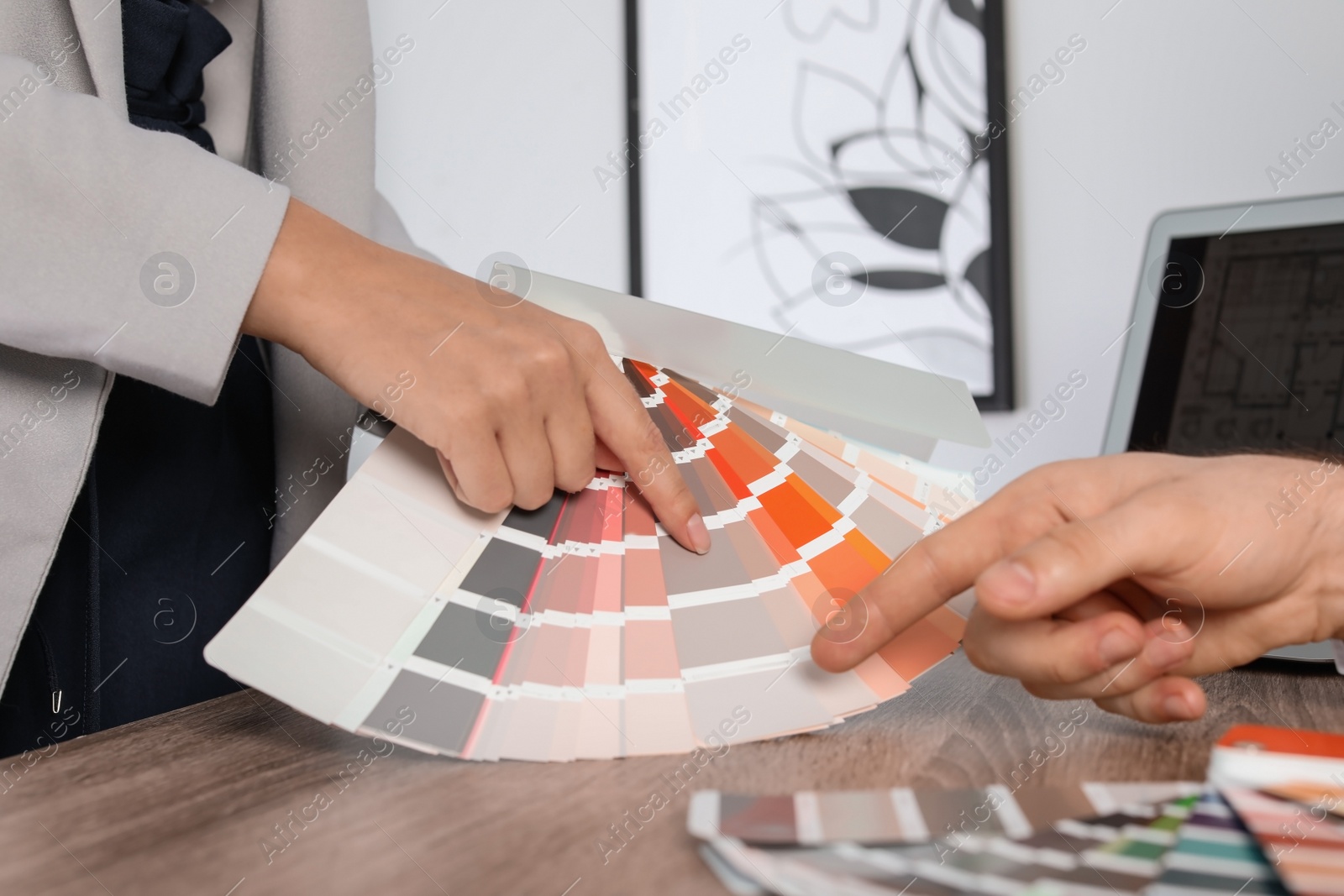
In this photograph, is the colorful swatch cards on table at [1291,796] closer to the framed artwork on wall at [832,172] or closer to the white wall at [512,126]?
the framed artwork on wall at [832,172]

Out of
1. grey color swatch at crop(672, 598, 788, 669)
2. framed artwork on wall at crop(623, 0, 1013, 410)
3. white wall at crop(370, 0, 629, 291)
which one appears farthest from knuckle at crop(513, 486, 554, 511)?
white wall at crop(370, 0, 629, 291)

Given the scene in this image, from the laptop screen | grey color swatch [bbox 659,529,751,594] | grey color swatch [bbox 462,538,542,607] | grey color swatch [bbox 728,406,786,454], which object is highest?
the laptop screen

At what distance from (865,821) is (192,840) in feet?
0.78

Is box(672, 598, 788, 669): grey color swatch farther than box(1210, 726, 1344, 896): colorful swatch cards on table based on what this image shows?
Yes

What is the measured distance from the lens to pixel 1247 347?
842mm

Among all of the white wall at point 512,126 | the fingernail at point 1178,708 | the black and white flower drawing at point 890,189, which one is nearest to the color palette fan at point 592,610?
the fingernail at point 1178,708

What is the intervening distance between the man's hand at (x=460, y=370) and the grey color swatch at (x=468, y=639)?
0.07 metres

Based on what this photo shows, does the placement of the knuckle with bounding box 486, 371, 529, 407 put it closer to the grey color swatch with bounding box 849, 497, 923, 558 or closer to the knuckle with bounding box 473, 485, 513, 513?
the knuckle with bounding box 473, 485, 513, 513

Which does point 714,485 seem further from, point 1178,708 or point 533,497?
point 1178,708

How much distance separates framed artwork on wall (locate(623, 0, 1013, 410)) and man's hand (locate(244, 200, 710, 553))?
874mm

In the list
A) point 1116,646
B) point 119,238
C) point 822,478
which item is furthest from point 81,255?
point 1116,646

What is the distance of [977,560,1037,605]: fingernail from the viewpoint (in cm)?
37

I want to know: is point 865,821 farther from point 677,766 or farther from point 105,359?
point 105,359

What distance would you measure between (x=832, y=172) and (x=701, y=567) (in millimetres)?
1007
